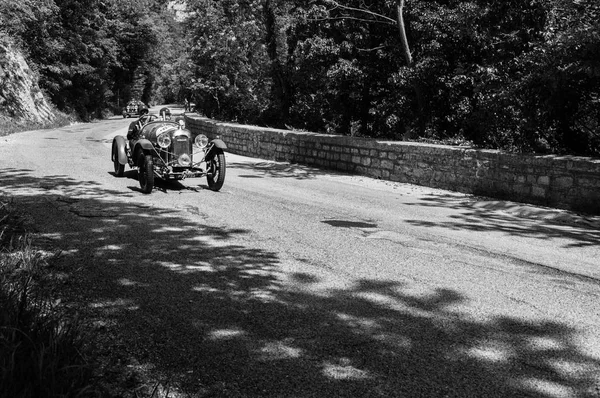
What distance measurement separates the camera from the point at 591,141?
1090 centimetres

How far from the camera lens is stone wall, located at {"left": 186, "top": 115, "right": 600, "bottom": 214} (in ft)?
30.8

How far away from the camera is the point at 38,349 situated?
10.0 feet

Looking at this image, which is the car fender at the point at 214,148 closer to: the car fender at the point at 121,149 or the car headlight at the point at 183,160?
the car headlight at the point at 183,160

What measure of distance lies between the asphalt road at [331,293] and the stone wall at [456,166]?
0.52m

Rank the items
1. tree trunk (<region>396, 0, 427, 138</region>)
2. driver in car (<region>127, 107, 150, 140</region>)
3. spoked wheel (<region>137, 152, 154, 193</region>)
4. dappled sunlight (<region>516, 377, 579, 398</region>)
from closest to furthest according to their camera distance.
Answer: dappled sunlight (<region>516, 377, 579, 398</region>) < spoked wheel (<region>137, 152, 154, 193</region>) < driver in car (<region>127, 107, 150, 140</region>) < tree trunk (<region>396, 0, 427, 138</region>)

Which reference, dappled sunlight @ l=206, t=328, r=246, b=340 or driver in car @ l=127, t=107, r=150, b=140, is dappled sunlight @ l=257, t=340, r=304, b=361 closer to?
dappled sunlight @ l=206, t=328, r=246, b=340

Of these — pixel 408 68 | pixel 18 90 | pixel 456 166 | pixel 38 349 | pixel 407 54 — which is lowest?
pixel 38 349

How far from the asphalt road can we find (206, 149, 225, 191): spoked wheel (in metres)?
1.16

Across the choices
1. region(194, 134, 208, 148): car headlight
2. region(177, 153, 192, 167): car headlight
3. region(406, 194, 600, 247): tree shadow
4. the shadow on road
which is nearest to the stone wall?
region(406, 194, 600, 247): tree shadow

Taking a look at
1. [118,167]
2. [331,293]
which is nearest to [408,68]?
[118,167]

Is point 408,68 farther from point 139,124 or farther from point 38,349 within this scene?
point 38,349

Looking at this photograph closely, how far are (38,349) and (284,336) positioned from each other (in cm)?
164

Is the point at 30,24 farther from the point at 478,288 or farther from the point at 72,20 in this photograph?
the point at 478,288

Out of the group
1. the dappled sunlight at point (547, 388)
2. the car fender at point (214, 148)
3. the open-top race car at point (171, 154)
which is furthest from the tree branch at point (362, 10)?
the dappled sunlight at point (547, 388)
